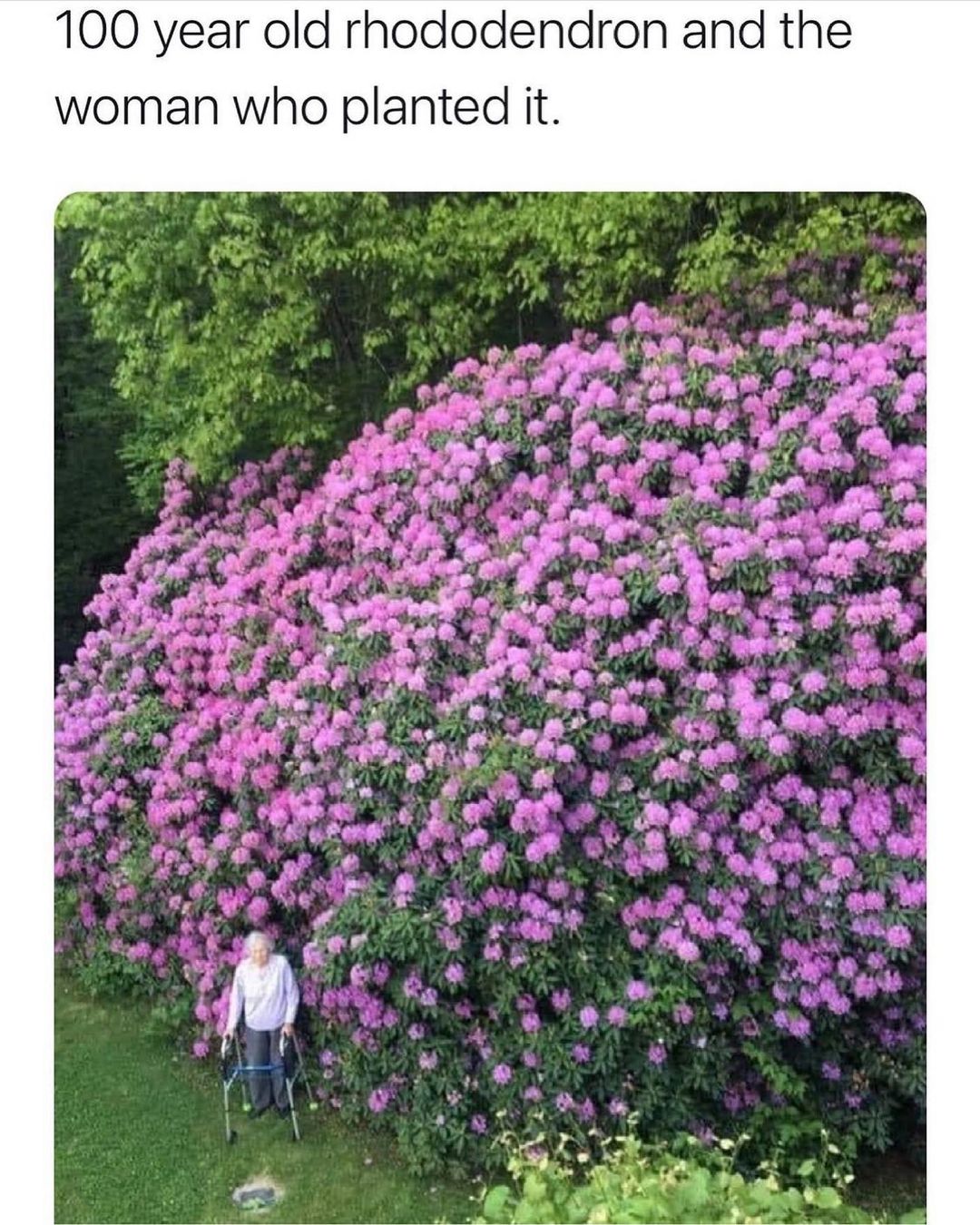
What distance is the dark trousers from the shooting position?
13.4ft

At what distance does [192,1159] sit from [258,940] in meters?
0.80

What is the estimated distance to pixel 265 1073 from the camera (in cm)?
409

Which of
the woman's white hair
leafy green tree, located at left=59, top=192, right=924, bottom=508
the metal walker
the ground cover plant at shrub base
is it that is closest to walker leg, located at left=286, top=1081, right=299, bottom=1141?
the metal walker

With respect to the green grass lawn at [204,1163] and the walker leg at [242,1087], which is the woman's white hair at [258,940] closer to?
the walker leg at [242,1087]

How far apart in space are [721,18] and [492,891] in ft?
9.15

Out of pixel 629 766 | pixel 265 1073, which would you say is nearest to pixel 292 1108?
pixel 265 1073

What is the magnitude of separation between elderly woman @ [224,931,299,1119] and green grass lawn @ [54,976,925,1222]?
115 millimetres

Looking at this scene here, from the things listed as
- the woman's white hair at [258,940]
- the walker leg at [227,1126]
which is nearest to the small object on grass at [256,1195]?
the walker leg at [227,1126]

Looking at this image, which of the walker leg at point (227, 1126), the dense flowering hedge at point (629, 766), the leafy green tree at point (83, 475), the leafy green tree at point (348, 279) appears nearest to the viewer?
the dense flowering hedge at point (629, 766)

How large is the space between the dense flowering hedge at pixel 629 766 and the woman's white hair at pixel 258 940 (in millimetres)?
86

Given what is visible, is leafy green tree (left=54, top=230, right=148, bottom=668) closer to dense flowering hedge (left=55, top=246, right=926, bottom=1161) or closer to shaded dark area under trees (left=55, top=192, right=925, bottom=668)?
shaded dark area under trees (left=55, top=192, right=925, bottom=668)

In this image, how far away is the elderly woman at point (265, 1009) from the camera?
160 inches

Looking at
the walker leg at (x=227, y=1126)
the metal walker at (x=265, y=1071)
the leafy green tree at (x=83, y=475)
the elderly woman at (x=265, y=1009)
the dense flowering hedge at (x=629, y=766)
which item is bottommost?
the walker leg at (x=227, y=1126)

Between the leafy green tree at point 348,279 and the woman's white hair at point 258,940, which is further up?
the leafy green tree at point 348,279
